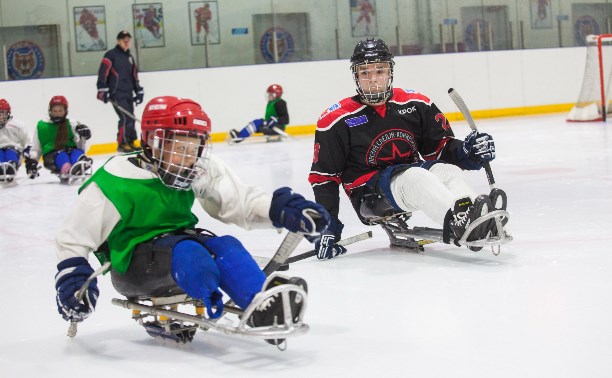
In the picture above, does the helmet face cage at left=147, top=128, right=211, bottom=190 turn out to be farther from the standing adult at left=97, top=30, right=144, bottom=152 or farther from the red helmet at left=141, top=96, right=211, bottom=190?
the standing adult at left=97, top=30, right=144, bottom=152

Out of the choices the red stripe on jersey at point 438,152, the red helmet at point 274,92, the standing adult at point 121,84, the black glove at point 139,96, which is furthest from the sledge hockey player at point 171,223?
the red helmet at point 274,92

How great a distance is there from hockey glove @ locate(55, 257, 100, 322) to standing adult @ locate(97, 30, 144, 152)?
30.5 feet

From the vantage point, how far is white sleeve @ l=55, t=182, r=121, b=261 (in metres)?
2.70

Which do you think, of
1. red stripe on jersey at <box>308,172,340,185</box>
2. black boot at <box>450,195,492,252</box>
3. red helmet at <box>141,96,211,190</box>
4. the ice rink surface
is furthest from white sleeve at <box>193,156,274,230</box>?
red stripe on jersey at <box>308,172,340,185</box>

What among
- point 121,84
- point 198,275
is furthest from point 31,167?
point 198,275

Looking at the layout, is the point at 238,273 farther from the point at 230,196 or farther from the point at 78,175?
the point at 78,175

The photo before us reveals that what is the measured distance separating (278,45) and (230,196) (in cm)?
1104

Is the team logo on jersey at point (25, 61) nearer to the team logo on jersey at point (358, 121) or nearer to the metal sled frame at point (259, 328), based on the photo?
the team logo on jersey at point (358, 121)

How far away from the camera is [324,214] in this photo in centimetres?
262

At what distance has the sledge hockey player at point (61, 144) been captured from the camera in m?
8.73

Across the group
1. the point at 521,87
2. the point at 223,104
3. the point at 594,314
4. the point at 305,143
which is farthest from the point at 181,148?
the point at 521,87

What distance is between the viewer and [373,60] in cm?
421

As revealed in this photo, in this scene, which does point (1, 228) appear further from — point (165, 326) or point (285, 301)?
point (285, 301)

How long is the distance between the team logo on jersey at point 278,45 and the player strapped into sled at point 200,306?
10.8 m
